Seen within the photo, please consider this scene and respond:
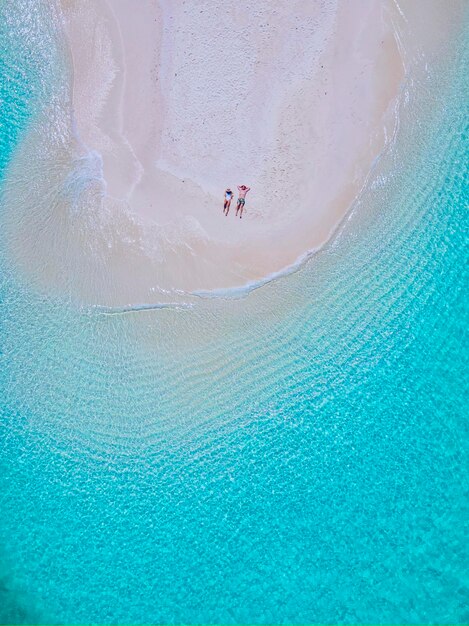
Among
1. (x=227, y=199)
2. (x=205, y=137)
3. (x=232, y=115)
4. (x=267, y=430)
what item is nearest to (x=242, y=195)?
(x=227, y=199)

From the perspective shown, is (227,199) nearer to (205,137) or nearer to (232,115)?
(205,137)

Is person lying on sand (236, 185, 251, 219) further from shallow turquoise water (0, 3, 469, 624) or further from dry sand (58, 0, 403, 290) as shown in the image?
shallow turquoise water (0, 3, 469, 624)

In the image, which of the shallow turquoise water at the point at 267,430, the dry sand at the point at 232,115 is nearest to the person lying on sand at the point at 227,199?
the dry sand at the point at 232,115

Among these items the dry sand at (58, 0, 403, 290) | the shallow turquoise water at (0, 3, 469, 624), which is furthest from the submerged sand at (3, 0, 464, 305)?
the shallow turquoise water at (0, 3, 469, 624)

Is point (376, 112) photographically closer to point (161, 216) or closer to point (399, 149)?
point (399, 149)

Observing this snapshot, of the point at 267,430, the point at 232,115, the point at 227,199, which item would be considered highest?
the point at 232,115

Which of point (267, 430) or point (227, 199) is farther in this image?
point (267, 430)
